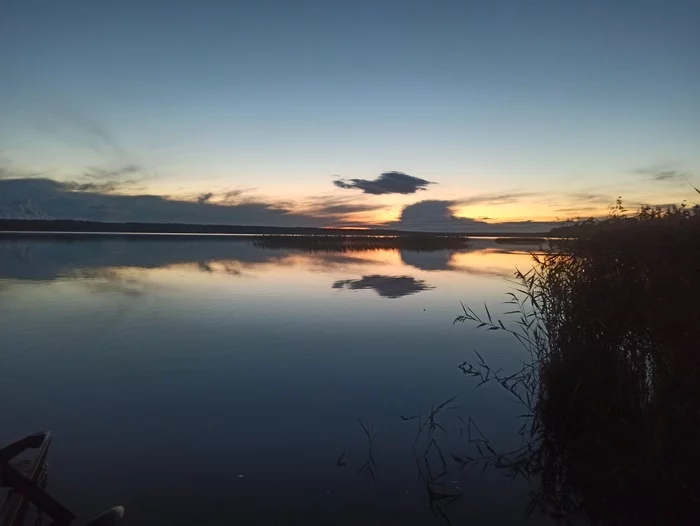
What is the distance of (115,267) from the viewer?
3191 cm

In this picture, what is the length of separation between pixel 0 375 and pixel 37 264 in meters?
25.9

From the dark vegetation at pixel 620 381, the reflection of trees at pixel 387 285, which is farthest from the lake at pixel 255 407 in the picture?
the reflection of trees at pixel 387 285

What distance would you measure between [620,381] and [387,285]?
17826 mm

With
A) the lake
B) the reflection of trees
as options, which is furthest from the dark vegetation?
the reflection of trees

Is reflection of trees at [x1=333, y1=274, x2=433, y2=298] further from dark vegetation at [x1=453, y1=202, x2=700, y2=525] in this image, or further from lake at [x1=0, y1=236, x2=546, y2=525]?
dark vegetation at [x1=453, y1=202, x2=700, y2=525]

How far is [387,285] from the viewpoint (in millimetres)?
24703

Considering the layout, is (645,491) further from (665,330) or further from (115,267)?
(115,267)

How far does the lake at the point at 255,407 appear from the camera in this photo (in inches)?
228

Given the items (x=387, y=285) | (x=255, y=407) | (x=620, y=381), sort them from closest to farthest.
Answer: (x=620, y=381) < (x=255, y=407) < (x=387, y=285)

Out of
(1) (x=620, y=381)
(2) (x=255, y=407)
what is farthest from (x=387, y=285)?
(1) (x=620, y=381)

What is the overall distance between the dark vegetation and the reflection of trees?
43.0ft

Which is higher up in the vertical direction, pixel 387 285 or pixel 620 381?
pixel 620 381

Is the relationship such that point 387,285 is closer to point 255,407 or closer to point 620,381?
point 255,407

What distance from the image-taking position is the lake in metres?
5.80
